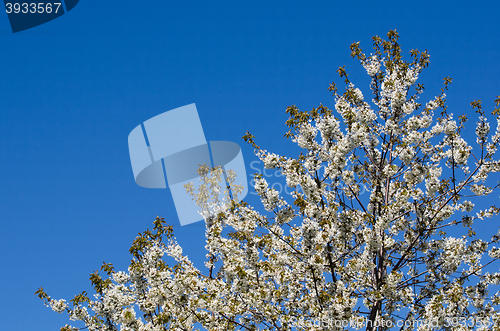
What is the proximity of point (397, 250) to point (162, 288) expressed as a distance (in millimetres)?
4260

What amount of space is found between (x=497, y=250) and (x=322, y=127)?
3855 mm

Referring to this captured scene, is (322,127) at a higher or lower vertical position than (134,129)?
lower

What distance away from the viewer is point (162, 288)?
7141 mm

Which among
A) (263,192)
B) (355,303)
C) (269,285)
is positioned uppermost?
(263,192)

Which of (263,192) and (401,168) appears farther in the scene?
(401,168)

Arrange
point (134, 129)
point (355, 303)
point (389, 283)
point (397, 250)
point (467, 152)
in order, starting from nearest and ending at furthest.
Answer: point (355, 303) → point (389, 283) → point (467, 152) → point (397, 250) → point (134, 129)

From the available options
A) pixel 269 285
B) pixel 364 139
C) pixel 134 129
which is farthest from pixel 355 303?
pixel 134 129

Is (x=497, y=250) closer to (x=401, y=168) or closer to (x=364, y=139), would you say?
(x=401, y=168)

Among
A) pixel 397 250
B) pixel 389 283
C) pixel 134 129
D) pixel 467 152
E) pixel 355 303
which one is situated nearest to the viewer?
pixel 355 303

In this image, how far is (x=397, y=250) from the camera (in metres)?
7.99

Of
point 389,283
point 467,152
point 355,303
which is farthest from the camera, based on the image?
point 467,152

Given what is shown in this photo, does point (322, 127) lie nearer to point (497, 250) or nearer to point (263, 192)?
point (263, 192)

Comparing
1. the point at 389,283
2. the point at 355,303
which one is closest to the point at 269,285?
the point at 355,303

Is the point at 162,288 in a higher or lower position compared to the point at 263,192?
lower
